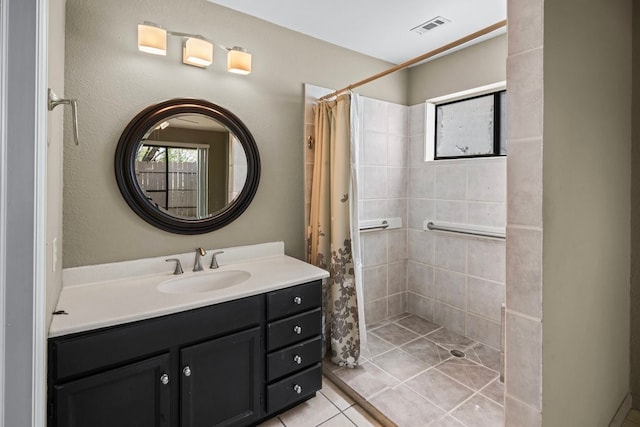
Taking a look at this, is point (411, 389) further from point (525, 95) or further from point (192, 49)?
point (192, 49)

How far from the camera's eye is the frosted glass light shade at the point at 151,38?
67.1 inches

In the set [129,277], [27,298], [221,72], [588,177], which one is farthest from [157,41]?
[588,177]

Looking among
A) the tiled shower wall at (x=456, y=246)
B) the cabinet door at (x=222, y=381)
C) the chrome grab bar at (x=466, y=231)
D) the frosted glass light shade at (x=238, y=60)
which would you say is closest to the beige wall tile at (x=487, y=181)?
the tiled shower wall at (x=456, y=246)

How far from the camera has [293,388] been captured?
1793 mm

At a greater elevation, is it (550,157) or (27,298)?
(550,157)

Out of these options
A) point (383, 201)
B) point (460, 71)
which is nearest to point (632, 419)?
point (383, 201)

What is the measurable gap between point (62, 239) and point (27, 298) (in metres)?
0.97

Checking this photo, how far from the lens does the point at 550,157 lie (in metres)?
0.97

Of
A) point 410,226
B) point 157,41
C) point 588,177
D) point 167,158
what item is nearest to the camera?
point 588,177

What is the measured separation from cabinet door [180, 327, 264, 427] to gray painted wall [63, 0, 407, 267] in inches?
27.3

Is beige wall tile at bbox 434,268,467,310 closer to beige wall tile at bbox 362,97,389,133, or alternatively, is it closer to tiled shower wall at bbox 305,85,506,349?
tiled shower wall at bbox 305,85,506,349

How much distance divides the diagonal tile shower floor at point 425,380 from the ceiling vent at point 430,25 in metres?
2.40

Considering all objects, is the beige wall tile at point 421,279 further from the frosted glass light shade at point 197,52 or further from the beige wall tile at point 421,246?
Answer: the frosted glass light shade at point 197,52

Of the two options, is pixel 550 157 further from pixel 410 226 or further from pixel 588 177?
pixel 410 226
